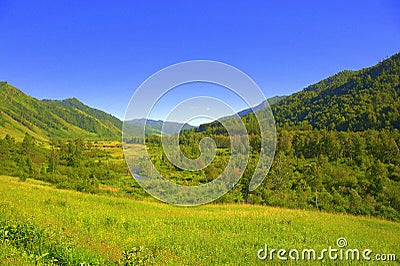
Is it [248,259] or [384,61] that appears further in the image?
[384,61]

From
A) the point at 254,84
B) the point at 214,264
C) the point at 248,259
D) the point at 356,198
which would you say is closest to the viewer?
the point at 214,264

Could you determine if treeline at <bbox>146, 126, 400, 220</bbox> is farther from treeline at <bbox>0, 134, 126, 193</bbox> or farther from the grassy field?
treeline at <bbox>0, 134, 126, 193</bbox>

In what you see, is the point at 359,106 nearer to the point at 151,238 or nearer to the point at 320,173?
the point at 320,173

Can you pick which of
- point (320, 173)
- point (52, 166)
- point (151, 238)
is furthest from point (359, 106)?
point (151, 238)

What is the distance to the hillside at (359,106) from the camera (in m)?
116

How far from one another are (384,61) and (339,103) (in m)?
58.4

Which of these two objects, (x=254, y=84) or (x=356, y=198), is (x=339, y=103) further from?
(x=254, y=84)

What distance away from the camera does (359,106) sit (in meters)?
136

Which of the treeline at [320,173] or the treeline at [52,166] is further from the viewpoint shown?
the treeline at [52,166]

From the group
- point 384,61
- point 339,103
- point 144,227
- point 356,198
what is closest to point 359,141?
point 356,198

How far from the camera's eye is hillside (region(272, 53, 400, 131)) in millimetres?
116369

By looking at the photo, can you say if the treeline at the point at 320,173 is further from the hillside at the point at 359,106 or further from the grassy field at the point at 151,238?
the hillside at the point at 359,106

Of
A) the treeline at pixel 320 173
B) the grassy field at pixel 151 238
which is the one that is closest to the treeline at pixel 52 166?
the treeline at pixel 320 173

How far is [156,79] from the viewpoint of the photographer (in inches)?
345
